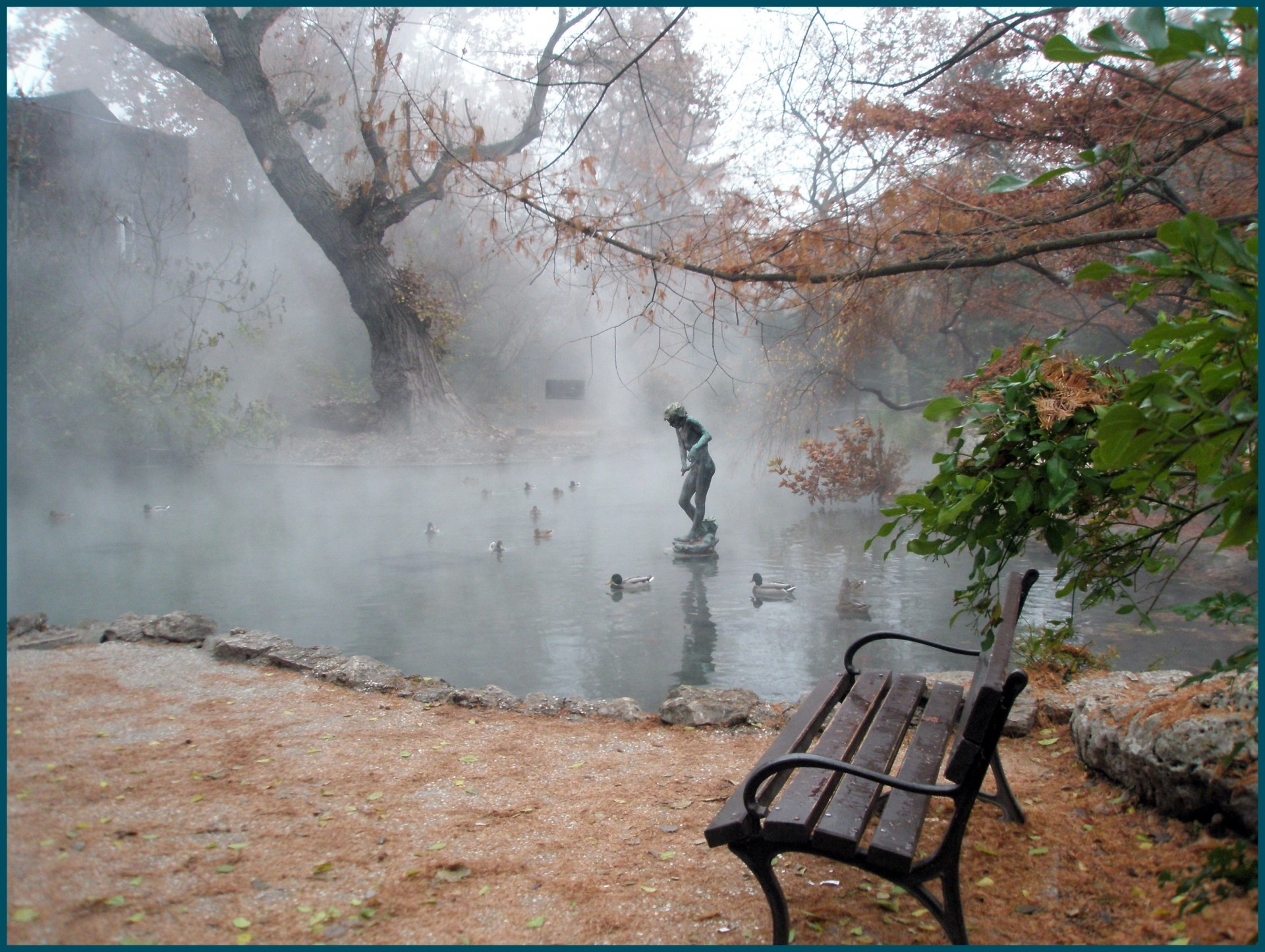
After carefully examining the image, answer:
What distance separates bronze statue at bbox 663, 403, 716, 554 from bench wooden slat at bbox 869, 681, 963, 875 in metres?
5.52

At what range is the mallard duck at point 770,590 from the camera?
6668mm

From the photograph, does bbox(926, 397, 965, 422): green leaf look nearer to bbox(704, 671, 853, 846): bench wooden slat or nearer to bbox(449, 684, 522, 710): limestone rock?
bbox(704, 671, 853, 846): bench wooden slat

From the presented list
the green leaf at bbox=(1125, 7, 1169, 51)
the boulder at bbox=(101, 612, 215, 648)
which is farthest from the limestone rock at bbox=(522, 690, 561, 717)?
the green leaf at bbox=(1125, 7, 1169, 51)

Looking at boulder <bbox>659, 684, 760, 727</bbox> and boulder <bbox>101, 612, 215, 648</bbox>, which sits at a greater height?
boulder <bbox>101, 612, 215, 648</bbox>

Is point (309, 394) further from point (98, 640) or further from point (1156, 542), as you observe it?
point (1156, 542)

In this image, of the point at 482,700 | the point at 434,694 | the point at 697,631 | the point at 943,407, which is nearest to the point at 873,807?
the point at 943,407

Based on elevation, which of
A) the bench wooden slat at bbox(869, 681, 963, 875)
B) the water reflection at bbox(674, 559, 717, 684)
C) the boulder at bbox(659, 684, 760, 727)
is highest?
the bench wooden slat at bbox(869, 681, 963, 875)

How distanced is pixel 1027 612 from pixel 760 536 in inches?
152

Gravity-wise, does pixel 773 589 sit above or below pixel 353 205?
below

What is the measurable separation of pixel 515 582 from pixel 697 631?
2.07m

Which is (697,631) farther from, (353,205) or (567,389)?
(567,389)

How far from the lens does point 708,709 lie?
3.96m

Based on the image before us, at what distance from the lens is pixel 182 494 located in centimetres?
1252

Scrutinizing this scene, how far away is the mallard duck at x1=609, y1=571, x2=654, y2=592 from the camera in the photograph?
22.7ft
